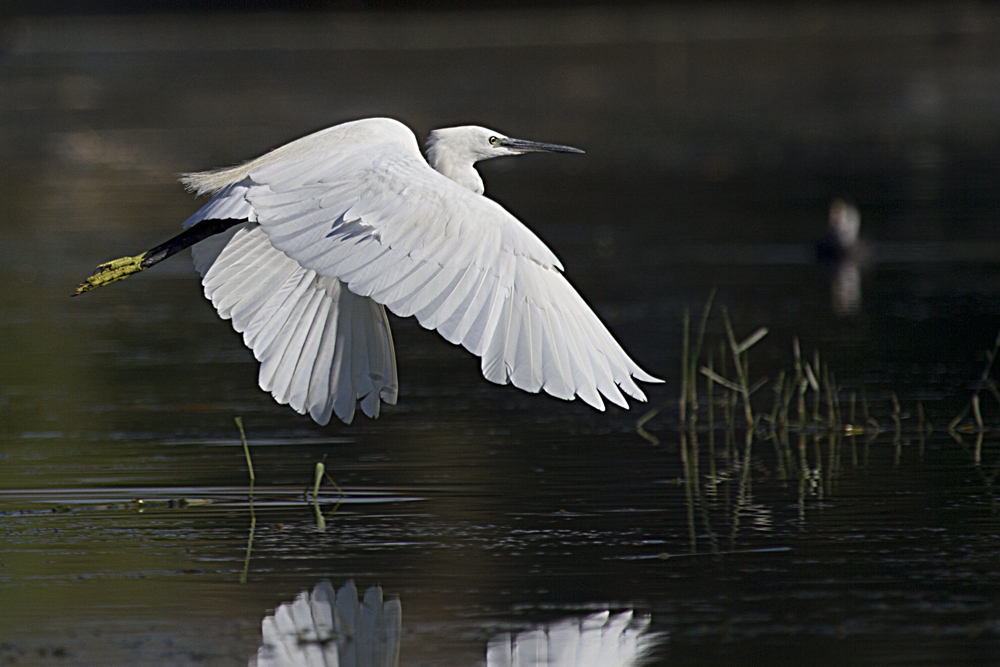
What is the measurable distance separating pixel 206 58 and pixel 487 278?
26994 millimetres

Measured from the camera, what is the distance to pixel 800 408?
7.07 metres

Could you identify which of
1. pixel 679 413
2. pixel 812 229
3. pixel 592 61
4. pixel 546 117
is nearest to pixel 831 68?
pixel 592 61

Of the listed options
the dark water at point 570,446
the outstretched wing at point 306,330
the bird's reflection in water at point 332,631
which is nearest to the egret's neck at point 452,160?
the outstretched wing at point 306,330

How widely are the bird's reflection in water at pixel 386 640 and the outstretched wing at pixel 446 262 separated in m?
0.61

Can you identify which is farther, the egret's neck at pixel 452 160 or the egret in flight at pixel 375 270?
the egret's neck at pixel 452 160

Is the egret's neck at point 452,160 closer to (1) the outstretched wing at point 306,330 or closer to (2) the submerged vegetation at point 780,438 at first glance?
(1) the outstretched wing at point 306,330

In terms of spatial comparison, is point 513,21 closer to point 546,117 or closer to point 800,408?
point 546,117

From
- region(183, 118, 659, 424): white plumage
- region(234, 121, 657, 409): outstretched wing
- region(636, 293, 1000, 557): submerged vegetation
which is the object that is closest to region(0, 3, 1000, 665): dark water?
region(636, 293, 1000, 557): submerged vegetation

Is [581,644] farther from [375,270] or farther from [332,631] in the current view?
[375,270]

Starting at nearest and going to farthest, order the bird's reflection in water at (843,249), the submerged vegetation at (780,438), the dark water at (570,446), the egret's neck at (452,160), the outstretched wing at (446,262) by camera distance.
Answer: the dark water at (570,446)
the outstretched wing at (446,262)
the submerged vegetation at (780,438)
the egret's neck at (452,160)
the bird's reflection in water at (843,249)

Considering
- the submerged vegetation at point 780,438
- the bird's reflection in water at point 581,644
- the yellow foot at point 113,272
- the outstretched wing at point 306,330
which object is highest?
the yellow foot at point 113,272

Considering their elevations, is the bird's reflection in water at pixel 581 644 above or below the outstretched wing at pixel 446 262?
below

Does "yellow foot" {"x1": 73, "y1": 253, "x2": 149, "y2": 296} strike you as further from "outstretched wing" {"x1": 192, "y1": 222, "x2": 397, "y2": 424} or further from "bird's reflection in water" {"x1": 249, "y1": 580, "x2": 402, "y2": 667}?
"bird's reflection in water" {"x1": 249, "y1": 580, "x2": 402, "y2": 667}

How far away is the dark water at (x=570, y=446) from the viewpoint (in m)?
4.46
